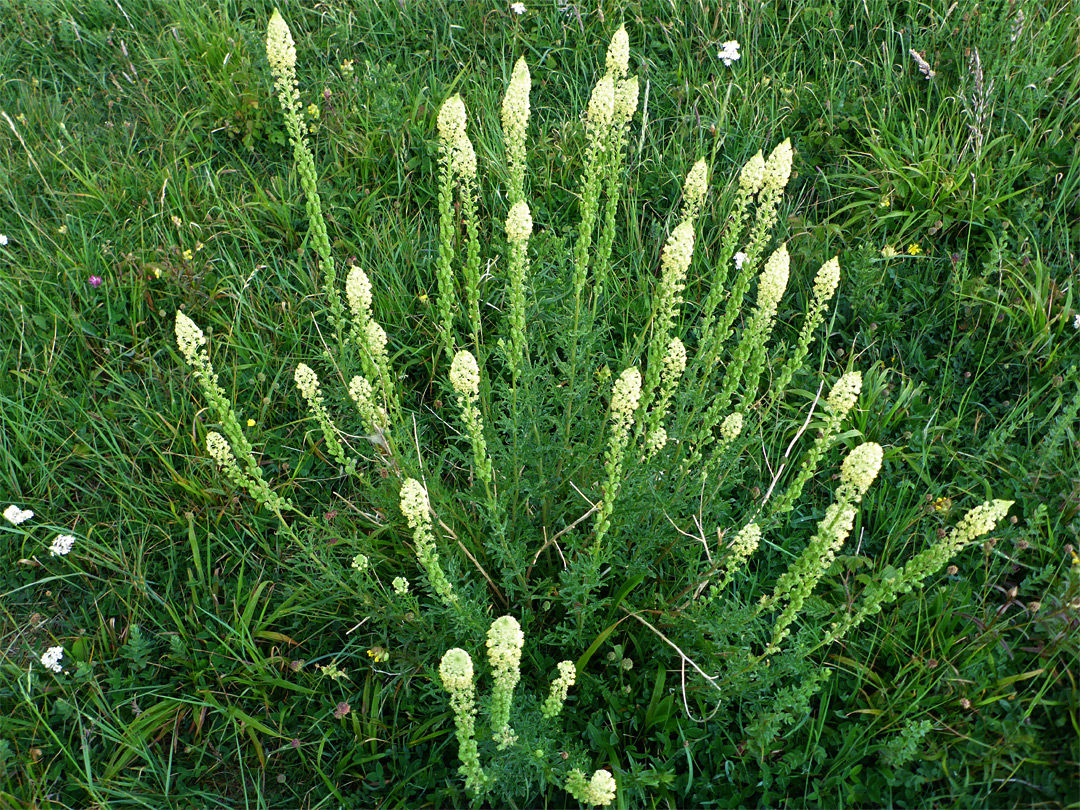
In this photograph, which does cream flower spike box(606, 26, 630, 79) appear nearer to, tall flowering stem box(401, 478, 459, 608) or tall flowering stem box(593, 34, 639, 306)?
tall flowering stem box(593, 34, 639, 306)

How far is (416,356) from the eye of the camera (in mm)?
4055

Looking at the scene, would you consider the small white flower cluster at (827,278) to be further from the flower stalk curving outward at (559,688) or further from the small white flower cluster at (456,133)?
the flower stalk curving outward at (559,688)

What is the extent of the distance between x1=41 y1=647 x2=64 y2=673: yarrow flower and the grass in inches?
2.7

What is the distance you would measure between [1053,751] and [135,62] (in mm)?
6568

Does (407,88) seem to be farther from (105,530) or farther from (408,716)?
(408,716)

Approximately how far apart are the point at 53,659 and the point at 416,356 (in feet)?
6.74

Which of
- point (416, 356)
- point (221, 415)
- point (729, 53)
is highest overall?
point (729, 53)

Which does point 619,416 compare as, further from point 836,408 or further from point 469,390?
point 836,408

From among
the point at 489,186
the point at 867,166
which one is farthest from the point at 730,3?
the point at 489,186

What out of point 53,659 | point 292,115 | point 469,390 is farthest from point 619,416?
point 53,659

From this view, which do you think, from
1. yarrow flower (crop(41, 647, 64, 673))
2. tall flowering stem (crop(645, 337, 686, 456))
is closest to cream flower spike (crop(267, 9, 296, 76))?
tall flowering stem (crop(645, 337, 686, 456))

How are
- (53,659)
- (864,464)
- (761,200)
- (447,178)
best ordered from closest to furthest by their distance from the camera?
1. (864,464)
2. (447,178)
3. (761,200)
4. (53,659)

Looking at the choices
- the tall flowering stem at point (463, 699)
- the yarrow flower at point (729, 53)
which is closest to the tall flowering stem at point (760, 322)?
the tall flowering stem at point (463, 699)

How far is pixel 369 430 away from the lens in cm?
294
